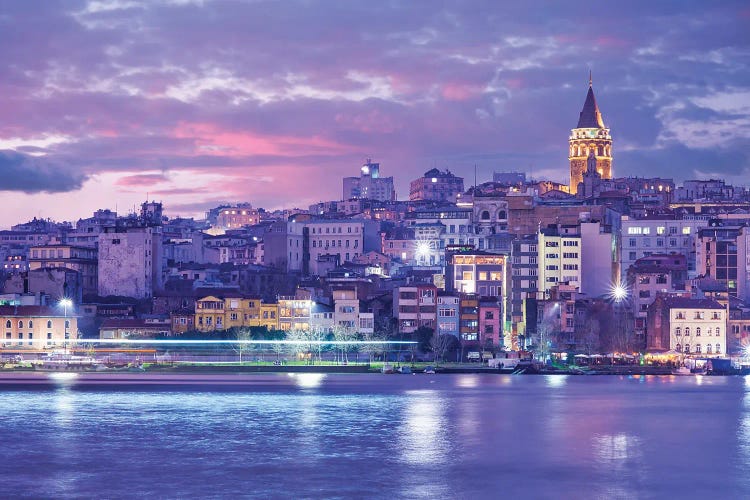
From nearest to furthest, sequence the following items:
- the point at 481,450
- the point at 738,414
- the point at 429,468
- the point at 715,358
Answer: the point at 429,468, the point at 481,450, the point at 738,414, the point at 715,358

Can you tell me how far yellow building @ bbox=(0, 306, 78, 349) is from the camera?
7100 centimetres

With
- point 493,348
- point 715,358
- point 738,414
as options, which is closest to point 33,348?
point 493,348

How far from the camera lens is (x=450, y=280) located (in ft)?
245

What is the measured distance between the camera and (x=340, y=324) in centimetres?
6931

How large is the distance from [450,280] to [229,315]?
11977 mm

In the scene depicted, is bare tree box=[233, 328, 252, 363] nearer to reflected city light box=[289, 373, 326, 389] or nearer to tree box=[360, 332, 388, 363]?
reflected city light box=[289, 373, 326, 389]

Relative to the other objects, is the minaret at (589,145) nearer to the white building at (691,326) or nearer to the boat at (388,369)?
the white building at (691,326)

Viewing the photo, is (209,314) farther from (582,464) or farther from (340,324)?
(582,464)

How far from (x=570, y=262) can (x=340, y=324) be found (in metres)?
14.7

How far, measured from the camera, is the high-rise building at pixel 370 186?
5896 inches

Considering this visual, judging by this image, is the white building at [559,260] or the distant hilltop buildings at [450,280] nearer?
the distant hilltop buildings at [450,280]

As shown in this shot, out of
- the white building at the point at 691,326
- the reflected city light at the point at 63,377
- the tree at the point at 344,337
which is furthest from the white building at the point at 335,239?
the white building at the point at 691,326

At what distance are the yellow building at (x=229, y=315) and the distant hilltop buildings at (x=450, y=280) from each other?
71 millimetres

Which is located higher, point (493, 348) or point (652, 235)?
point (652, 235)
